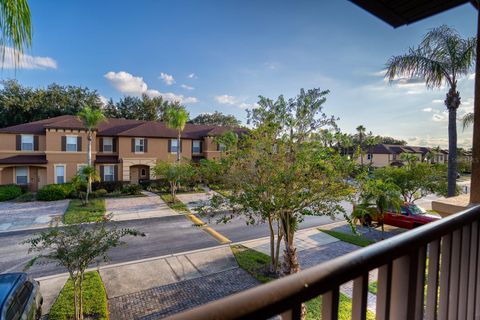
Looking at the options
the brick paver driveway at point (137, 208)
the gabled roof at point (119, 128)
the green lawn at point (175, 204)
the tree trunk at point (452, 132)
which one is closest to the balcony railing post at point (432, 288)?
the tree trunk at point (452, 132)

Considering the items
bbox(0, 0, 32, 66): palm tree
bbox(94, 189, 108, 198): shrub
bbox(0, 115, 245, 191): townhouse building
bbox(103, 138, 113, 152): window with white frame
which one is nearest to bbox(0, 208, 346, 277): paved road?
bbox(0, 115, 245, 191): townhouse building

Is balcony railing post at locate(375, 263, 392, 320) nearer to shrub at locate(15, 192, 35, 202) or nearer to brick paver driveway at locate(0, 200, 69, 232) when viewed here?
brick paver driveway at locate(0, 200, 69, 232)

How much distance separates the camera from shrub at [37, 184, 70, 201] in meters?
18.5

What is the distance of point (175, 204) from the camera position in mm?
18406

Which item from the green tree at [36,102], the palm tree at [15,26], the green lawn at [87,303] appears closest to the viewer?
the palm tree at [15,26]

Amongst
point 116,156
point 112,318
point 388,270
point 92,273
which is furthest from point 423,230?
point 116,156

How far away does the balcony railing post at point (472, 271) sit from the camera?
66.6 inches

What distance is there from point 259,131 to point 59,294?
7.12 metres

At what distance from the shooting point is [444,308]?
1516mm

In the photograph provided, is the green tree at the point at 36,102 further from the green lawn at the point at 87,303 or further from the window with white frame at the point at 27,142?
the green lawn at the point at 87,303

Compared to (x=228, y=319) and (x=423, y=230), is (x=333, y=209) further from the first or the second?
(x=228, y=319)

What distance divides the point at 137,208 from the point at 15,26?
56.4 ft

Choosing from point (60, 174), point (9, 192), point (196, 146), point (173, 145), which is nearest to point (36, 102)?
point (60, 174)

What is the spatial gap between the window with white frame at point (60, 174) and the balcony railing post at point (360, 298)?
2606cm
